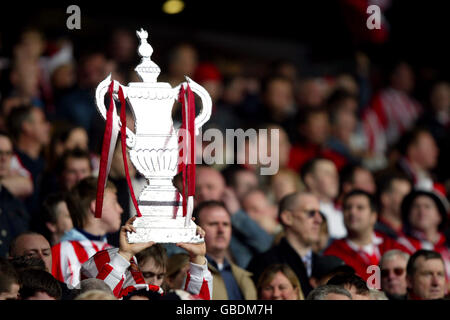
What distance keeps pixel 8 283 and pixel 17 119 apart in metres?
3.34

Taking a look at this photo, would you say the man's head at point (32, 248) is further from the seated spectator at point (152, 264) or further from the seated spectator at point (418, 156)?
the seated spectator at point (418, 156)

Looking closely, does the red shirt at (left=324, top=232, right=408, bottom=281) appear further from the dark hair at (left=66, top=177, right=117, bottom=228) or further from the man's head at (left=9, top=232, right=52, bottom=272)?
the man's head at (left=9, top=232, right=52, bottom=272)

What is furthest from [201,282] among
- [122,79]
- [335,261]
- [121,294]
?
[122,79]

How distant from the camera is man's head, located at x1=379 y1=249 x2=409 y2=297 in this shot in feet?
24.8

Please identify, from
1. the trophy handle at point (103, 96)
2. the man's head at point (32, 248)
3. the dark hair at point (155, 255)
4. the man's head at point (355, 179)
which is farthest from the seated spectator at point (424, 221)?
the trophy handle at point (103, 96)

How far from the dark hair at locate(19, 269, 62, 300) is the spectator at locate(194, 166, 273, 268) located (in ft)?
8.16

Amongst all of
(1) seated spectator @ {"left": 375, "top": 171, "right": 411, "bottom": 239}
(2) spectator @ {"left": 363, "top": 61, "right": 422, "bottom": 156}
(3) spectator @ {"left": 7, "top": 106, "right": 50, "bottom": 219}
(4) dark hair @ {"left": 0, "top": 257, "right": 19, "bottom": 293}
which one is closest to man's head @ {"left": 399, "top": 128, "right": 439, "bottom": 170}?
(2) spectator @ {"left": 363, "top": 61, "right": 422, "bottom": 156}

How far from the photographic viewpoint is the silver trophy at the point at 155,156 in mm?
5961

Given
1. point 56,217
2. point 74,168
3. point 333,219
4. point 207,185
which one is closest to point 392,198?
point 333,219

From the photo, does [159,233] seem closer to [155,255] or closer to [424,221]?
[155,255]

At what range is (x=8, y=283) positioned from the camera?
5820 mm

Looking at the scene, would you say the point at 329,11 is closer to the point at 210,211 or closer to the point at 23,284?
the point at 210,211

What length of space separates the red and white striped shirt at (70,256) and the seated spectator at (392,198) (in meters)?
3.31

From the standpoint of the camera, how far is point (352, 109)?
11750mm
